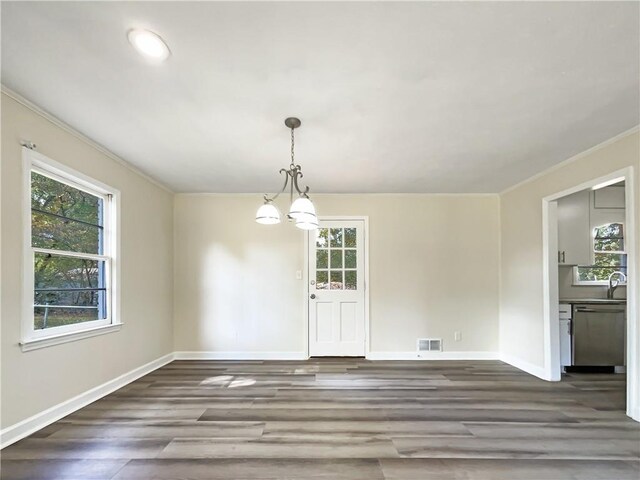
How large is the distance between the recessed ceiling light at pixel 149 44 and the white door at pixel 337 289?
3.25 metres

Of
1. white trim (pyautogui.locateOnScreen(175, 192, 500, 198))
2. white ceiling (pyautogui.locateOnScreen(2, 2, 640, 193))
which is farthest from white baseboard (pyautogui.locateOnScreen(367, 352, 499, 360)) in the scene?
white ceiling (pyautogui.locateOnScreen(2, 2, 640, 193))

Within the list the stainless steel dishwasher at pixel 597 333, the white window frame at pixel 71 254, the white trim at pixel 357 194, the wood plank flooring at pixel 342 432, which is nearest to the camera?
the wood plank flooring at pixel 342 432

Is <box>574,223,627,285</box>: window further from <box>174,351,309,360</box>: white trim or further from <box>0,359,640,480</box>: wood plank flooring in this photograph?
<box>174,351,309,360</box>: white trim

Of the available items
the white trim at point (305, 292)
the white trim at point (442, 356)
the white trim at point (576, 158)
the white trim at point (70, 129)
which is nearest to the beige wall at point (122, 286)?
the white trim at point (70, 129)

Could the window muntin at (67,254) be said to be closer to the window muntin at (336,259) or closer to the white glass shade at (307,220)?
the white glass shade at (307,220)

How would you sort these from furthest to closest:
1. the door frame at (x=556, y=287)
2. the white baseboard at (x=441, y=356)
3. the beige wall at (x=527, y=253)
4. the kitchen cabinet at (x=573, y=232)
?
the white baseboard at (x=441, y=356) → the kitchen cabinet at (x=573, y=232) → the beige wall at (x=527, y=253) → the door frame at (x=556, y=287)

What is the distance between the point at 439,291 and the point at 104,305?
13.7 feet

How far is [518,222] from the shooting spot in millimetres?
4305

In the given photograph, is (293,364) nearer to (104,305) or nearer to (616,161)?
(104,305)

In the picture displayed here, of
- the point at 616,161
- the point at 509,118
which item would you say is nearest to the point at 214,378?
the point at 509,118

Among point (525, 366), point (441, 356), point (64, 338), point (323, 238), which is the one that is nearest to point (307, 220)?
point (64, 338)

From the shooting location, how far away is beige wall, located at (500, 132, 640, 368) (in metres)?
3.31

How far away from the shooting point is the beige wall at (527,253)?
331 cm

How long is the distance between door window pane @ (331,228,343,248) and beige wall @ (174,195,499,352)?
27 centimetres
